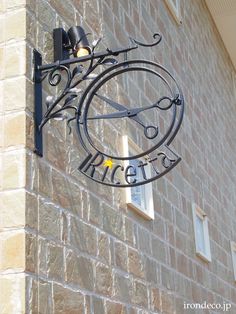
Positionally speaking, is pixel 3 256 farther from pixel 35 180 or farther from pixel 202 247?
pixel 202 247

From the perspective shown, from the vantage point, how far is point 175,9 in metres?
4.46

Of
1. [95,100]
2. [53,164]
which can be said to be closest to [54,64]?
[53,164]

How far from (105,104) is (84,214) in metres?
0.62

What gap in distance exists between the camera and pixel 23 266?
177 centimetres

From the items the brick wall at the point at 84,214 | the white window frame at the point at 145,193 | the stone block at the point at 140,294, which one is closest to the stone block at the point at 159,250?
the brick wall at the point at 84,214

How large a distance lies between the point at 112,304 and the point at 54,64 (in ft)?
3.25

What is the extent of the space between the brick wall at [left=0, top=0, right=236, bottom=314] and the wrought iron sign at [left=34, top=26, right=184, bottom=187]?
68 mm

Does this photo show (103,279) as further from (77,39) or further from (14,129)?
(77,39)

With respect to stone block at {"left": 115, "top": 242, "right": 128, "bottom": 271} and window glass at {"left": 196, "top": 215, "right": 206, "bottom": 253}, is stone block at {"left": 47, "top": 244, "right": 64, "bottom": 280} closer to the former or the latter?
stone block at {"left": 115, "top": 242, "right": 128, "bottom": 271}

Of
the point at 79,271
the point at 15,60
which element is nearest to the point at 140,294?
the point at 79,271

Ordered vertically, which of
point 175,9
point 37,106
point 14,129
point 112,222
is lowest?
point 112,222

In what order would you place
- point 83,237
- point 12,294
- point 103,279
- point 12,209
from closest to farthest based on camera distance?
point 12,294 < point 12,209 < point 83,237 < point 103,279

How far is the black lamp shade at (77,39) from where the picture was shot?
2221mm

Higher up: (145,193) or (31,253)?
(145,193)
